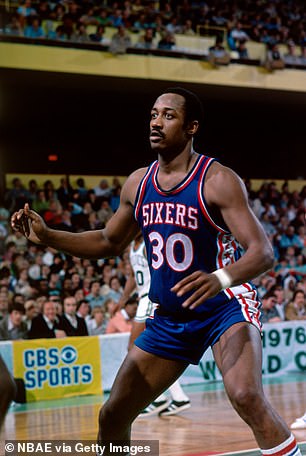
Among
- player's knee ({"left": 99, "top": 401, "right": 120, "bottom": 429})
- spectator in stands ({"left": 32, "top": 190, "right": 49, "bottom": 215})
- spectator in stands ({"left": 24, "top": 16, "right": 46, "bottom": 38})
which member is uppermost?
spectator in stands ({"left": 24, "top": 16, "right": 46, "bottom": 38})

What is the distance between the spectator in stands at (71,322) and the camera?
40.6 feet

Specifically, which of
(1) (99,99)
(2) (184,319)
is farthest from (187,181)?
(1) (99,99)

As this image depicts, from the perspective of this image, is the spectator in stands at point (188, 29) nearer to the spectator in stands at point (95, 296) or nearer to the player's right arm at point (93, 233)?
the spectator in stands at point (95, 296)

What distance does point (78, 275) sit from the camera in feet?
47.5

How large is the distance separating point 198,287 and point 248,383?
2.09 ft

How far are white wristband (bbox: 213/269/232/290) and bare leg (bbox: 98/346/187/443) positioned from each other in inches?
31.6

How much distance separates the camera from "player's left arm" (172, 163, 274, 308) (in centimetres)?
415

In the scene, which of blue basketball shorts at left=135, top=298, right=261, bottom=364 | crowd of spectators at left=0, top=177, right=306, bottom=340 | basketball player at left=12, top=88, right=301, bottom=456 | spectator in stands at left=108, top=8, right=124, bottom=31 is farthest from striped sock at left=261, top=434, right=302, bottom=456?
spectator in stands at left=108, top=8, right=124, bottom=31

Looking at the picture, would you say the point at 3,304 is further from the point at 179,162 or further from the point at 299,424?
the point at 179,162

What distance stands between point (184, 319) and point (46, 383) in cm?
709

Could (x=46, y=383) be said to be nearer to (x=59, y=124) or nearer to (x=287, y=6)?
(x=59, y=124)

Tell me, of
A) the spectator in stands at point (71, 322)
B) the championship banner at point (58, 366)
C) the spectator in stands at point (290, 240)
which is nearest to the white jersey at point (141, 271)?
the championship banner at point (58, 366)

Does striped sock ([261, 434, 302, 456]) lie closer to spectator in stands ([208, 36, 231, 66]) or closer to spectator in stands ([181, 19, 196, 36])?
spectator in stands ([208, 36, 231, 66])

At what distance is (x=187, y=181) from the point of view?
16.2 ft
